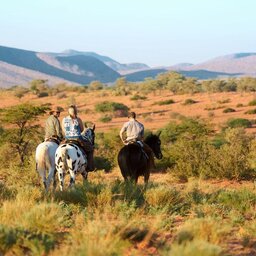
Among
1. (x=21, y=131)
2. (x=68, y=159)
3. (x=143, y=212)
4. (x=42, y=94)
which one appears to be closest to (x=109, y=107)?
(x=42, y=94)

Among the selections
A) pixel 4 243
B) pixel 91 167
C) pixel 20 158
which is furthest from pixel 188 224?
pixel 20 158

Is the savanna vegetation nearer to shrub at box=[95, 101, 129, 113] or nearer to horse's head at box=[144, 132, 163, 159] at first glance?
horse's head at box=[144, 132, 163, 159]

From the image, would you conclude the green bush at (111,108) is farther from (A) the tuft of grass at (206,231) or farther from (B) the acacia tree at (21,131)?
(A) the tuft of grass at (206,231)

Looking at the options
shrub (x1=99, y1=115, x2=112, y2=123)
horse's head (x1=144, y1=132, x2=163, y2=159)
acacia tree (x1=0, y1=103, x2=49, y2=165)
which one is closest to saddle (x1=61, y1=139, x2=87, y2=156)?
horse's head (x1=144, y1=132, x2=163, y2=159)

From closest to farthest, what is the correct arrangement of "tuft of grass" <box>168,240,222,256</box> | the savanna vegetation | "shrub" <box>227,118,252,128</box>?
"tuft of grass" <box>168,240,222,256</box> → the savanna vegetation → "shrub" <box>227,118,252,128</box>

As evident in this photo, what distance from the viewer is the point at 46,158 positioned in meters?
11.9

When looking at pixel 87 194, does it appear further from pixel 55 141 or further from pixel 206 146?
pixel 206 146

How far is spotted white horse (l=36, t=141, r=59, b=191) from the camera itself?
11898mm

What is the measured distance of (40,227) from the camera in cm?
702

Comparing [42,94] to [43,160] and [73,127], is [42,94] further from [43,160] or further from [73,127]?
[73,127]

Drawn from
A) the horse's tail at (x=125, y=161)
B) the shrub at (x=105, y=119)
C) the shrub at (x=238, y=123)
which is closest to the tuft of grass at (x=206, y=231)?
the horse's tail at (x=125, y=161)

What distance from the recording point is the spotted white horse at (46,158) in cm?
1190

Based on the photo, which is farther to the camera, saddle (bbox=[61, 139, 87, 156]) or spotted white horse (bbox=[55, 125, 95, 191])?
saddle (bbox=[61, 139, 87, 156])

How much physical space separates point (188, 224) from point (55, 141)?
5594 mm
